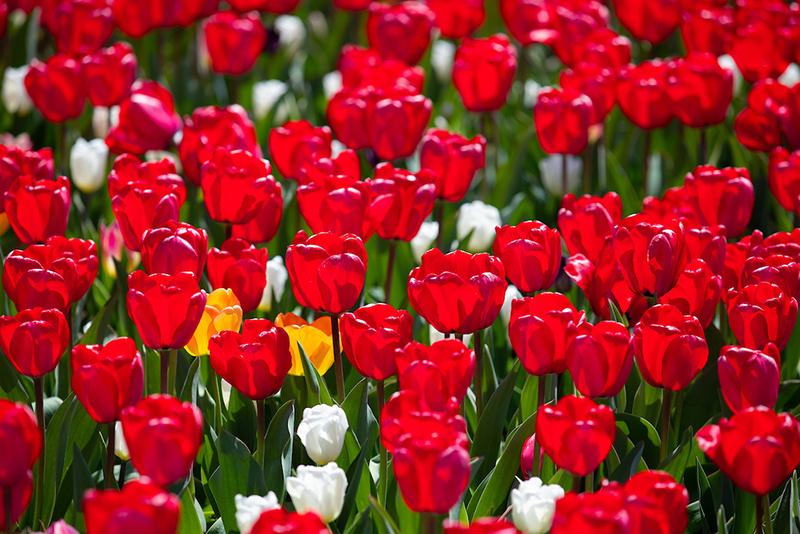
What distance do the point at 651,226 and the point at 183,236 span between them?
2.88 ft

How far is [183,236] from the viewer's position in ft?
5.49

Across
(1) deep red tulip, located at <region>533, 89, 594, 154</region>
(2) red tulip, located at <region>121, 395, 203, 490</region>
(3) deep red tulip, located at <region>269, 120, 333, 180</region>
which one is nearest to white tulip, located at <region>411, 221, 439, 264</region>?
(3) deep red tulip, located at <region>269, 120, 333, 180</region>

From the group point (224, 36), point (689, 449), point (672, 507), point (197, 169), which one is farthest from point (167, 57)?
point (672, 507)

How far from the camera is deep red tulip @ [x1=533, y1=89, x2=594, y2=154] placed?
2.54 m

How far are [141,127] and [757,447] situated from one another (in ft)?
6.46

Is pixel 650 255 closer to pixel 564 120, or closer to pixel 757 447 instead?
pixel 757 447

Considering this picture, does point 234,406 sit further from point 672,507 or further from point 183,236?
point 672,507

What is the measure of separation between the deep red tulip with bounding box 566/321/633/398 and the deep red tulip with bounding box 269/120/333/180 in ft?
3.70

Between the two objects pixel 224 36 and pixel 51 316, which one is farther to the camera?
pixel 224 36

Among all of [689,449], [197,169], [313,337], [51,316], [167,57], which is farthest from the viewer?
[167,57]

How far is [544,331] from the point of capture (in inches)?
57.2

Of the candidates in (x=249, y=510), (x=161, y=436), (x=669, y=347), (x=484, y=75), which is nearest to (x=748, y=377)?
(x=669, y=347)

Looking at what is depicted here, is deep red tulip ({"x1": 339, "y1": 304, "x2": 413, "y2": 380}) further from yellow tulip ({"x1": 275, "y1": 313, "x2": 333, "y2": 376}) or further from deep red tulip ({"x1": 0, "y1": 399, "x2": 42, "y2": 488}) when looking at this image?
deep red tulip ({"x1": 0, "y1": 399, "x2": 42, "y2": 488})

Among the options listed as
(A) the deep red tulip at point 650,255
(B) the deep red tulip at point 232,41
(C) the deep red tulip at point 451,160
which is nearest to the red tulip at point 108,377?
(A) the deep red tulip at point 650,255
